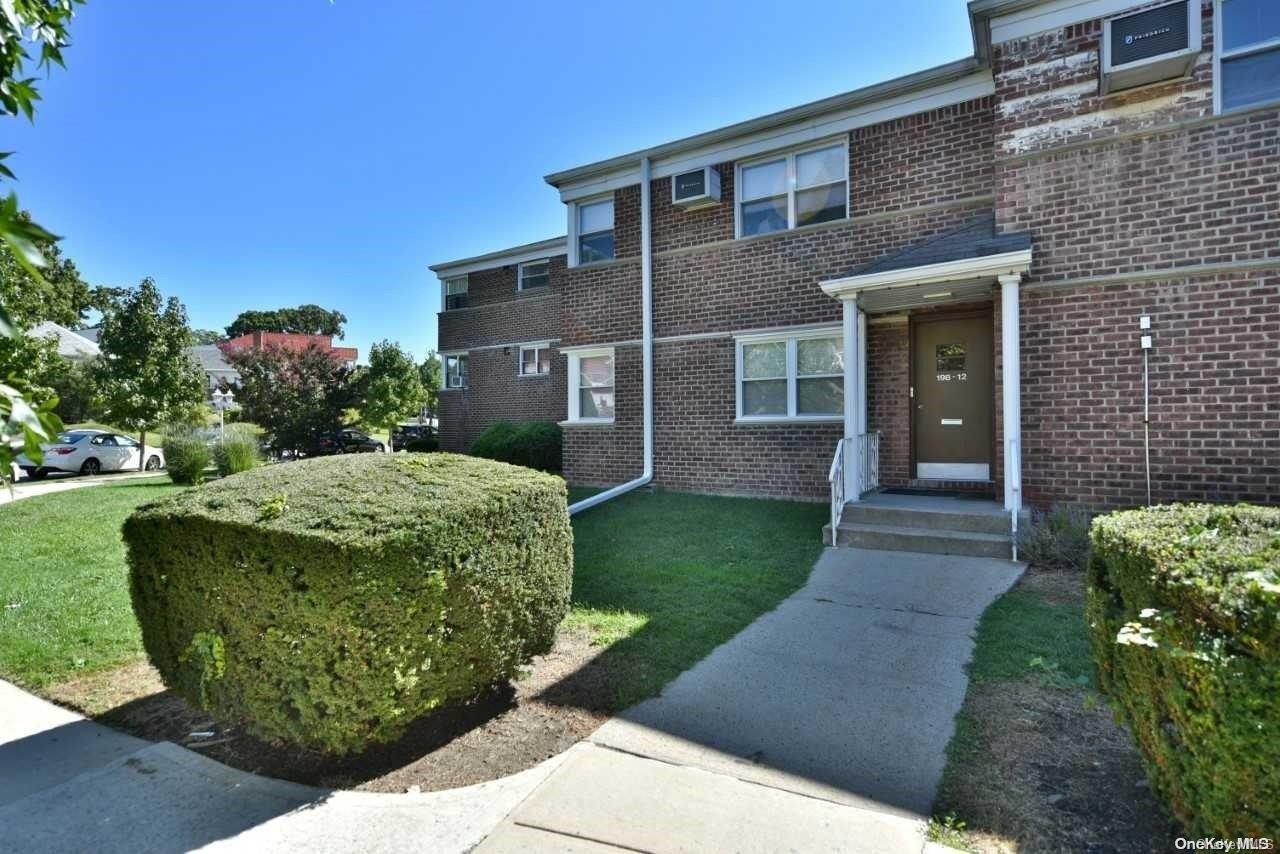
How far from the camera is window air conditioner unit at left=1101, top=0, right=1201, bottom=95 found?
6996mm

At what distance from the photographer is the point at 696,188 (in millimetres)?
11070

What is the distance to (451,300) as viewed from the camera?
22.3 m

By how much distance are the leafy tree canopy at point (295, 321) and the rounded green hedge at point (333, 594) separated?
3438 inches

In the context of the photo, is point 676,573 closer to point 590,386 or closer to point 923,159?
point 590,386

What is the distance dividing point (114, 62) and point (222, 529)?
7.10 metres

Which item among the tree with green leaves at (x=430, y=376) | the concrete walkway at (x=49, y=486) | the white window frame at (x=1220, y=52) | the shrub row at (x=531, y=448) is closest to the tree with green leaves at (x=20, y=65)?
the white window frame at (x=1220, y=52)

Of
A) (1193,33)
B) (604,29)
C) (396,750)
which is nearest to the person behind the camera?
(396,750)

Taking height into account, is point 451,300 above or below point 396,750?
above

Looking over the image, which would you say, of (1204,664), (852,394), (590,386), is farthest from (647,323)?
(1204,664)

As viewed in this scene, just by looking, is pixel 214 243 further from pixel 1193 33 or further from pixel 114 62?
pixel 1193 33

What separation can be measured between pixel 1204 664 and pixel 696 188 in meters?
10.2

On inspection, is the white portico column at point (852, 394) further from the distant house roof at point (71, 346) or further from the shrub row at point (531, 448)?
the distant house roof at point (71, 346)

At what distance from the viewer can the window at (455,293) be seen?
21984mm

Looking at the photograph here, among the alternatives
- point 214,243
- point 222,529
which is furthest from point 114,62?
point 214,243
